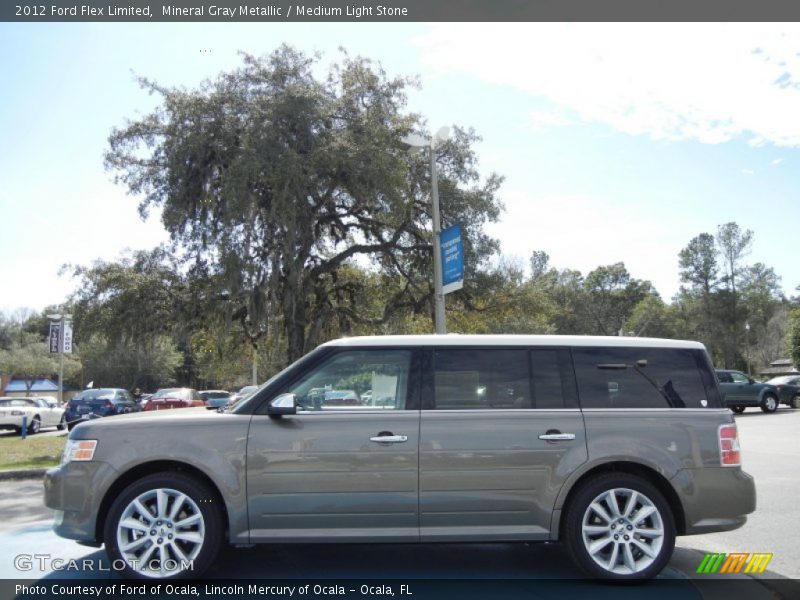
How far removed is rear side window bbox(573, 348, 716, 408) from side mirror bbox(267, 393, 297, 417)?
2289mm

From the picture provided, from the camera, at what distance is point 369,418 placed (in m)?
5.16

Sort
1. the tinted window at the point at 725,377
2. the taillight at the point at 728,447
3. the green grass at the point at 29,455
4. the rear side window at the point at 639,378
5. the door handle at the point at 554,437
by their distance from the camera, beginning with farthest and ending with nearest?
the tinted window at the point at 725,377 < the green grass at the point at 29,455 < the rear side window at the point at 639,378 < the taillight at the point at 728,447 < the door handle at the point at 554,437

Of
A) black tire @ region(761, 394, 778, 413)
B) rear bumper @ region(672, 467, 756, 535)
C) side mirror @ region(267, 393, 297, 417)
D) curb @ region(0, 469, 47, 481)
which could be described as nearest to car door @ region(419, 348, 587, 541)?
rear bumper @ region(672, 467, 756, 535)

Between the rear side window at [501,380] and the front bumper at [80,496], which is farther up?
the rear side window at [501,380]

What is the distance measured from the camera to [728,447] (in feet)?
17.4

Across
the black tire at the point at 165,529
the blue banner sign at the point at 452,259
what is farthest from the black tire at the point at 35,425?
the black tire at the point at 165,529

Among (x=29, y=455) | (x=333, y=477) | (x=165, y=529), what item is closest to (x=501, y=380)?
(x=333, y=477)

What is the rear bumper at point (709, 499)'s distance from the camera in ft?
17.1

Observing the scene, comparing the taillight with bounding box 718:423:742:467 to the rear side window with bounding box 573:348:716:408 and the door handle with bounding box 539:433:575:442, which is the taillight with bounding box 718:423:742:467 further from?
the door handle with bounding box 539:433:575:442

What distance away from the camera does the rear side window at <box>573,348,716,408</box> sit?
5.42 m

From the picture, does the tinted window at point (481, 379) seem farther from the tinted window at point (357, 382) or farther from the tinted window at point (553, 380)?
the tinted window at point (357, 382)

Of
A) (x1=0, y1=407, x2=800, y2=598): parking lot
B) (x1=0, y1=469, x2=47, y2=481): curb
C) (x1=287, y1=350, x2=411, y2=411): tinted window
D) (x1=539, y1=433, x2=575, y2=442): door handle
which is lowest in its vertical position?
(x1=0, y1=407, x2=800, y2=598): parking lot

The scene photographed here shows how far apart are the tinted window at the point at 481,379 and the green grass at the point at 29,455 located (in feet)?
31.4

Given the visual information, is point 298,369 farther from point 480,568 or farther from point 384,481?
point 480,568
